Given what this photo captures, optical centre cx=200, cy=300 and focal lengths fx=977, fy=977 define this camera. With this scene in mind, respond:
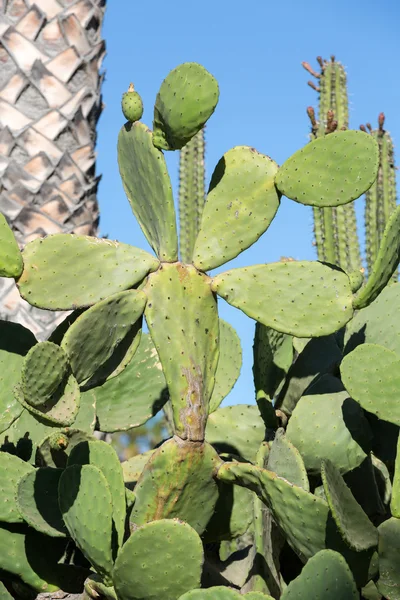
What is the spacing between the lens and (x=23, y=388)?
197 cm

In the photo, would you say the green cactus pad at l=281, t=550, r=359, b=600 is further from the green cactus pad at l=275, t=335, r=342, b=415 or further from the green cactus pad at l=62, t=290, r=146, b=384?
the green cactus pad at l=275, t=335, r=342, b=415

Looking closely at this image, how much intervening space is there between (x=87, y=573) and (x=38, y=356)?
631mm

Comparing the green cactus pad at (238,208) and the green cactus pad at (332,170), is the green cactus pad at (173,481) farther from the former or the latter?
the green cactus pad at (332,170)

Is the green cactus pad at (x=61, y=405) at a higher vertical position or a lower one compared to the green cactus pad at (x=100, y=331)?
lower

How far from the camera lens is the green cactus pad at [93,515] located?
1992 millimetres

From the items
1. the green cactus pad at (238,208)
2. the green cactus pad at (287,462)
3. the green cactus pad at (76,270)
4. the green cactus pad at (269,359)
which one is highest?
the green cactus pad at (238,208)

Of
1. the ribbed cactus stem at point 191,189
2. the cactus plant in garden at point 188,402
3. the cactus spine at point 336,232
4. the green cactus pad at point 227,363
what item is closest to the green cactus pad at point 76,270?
the cactus plant in garden at point 188,402

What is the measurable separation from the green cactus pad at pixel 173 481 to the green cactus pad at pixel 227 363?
0.52 m

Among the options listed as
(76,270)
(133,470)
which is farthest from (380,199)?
(76,270)

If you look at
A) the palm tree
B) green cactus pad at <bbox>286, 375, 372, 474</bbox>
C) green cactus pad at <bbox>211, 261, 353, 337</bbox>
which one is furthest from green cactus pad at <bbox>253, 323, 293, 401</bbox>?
the palm tree

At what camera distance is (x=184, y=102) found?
2.24 m

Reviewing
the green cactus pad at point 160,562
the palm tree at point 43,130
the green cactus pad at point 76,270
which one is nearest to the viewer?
the green cactus pad at point 160,562

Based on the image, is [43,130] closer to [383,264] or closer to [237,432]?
[237,432]

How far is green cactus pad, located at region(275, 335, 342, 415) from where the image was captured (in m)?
2.62
